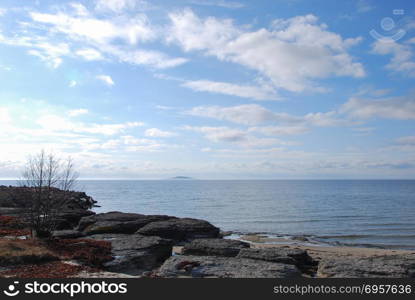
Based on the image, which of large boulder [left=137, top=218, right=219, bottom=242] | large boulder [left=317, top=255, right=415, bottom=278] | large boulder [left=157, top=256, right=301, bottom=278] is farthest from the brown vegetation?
large boulder [left=137, top=218, right=219, bottom=242]

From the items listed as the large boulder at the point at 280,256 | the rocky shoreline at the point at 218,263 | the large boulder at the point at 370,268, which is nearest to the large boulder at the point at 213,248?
the rocky shoreline at the point at 218,263

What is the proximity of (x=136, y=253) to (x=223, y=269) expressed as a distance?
536 centimetres

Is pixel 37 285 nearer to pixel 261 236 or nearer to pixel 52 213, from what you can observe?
pixel 52 213

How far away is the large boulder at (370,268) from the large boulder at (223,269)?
145cm

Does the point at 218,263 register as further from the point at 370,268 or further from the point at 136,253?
the point at 370,268

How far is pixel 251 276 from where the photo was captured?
1230 cm

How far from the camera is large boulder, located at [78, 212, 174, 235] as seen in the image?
2636 cm

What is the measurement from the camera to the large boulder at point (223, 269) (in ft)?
41.8

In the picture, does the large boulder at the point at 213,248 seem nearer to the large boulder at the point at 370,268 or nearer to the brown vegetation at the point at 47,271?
the large boulder at the point at 370,268

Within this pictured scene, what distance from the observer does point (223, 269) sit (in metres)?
13.2

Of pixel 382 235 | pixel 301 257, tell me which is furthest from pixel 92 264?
pixel 382 235

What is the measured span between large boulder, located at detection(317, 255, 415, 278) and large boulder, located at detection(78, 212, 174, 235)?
17578mm

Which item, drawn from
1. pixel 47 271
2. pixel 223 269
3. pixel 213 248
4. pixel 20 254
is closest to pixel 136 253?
pixel 213 248

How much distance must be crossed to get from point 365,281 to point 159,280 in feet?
23.3
